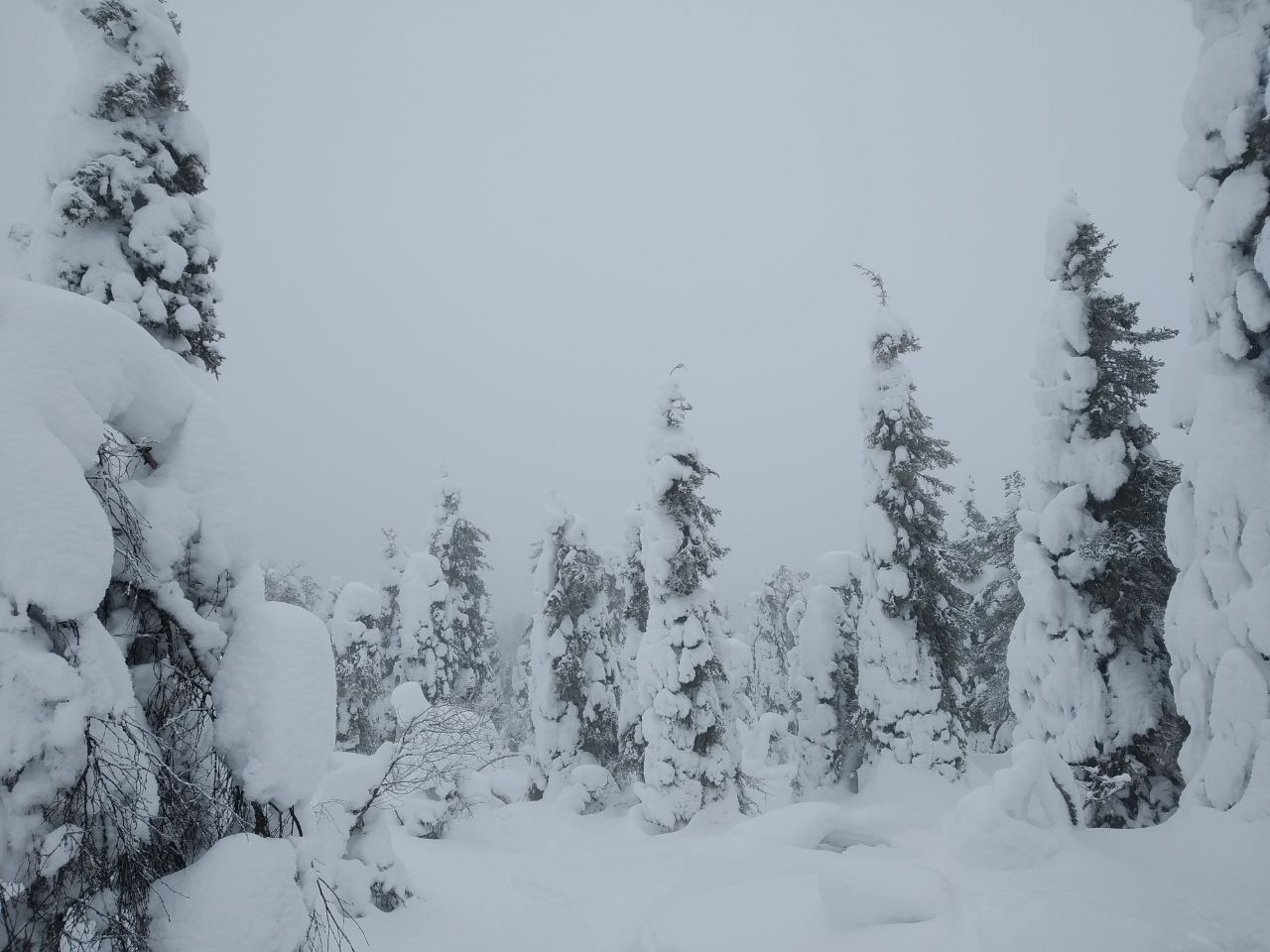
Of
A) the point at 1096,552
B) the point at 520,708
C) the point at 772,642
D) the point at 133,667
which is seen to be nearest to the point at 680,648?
the point at 1096,552

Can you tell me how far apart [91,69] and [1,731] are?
9878 mm

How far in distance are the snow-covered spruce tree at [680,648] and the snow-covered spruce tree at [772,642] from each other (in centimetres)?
2517

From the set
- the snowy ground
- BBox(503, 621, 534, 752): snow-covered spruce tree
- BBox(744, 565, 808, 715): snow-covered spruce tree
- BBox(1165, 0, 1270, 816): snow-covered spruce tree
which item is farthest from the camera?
BBox(744, 565, 808, 715): snow-covered spruce tree

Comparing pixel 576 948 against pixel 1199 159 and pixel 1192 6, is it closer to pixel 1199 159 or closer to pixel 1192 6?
pixel 1199 159

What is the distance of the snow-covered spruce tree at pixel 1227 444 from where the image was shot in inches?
300

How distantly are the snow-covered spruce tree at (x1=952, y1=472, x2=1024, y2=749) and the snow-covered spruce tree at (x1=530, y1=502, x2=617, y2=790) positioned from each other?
41.1 feet

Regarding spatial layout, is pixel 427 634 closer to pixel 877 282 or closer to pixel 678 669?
pixel 678 669

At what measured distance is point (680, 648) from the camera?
15.9m

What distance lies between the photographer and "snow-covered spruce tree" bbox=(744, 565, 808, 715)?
41.0 m

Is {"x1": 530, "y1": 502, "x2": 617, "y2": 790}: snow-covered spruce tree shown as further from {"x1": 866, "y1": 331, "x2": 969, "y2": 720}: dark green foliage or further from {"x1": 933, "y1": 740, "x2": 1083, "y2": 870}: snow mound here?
{"x1": 933, "y1": 740, "x2": 1083, "y2": 870}: snow mound

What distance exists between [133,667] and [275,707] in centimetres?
112

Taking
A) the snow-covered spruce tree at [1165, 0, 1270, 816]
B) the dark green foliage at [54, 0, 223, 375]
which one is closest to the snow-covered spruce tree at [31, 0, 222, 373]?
the dark green foliage at [54, 0, 223, 375]

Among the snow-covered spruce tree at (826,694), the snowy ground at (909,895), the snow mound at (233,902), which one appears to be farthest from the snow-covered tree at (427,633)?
the snow mound at (233,902)

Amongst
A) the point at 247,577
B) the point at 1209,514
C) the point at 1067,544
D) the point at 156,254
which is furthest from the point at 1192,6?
the point at 156,254
